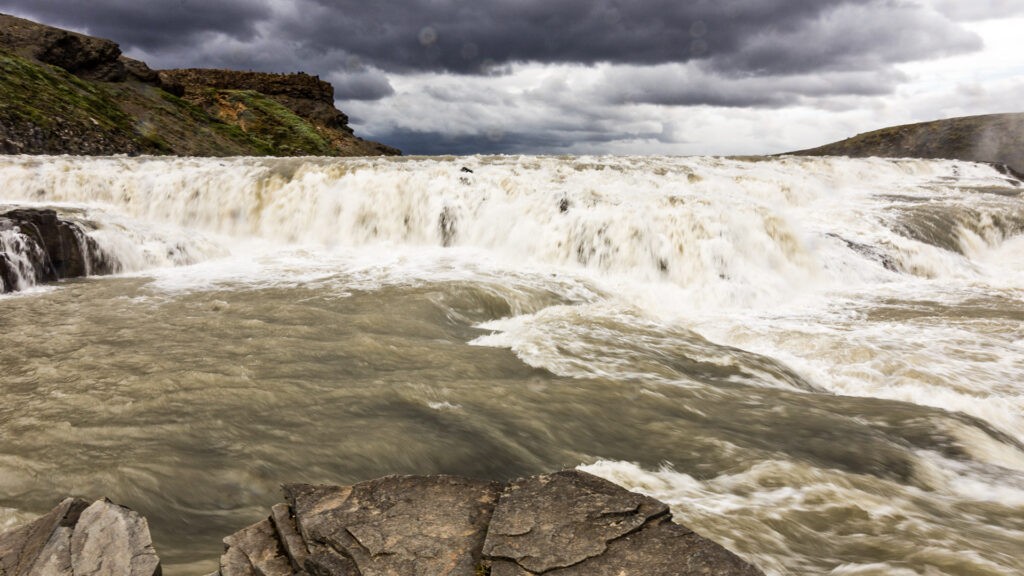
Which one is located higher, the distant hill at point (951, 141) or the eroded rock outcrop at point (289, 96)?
the eroded rock outcrop at point (289, 96)

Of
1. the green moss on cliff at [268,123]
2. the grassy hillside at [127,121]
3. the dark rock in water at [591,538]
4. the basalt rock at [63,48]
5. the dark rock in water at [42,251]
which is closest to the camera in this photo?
the dark rock in water at [591,538]

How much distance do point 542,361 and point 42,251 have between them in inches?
390

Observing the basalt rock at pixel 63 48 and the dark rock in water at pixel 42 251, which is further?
the basalt rock at pixel 63 48

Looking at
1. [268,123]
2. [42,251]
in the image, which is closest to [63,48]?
[268,123]

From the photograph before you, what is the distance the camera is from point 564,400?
567 centimetres

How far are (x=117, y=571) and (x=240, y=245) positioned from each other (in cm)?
1383

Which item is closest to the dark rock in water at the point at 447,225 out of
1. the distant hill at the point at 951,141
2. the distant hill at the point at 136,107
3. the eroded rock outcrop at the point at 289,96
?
the distant hill at the point at 136,107

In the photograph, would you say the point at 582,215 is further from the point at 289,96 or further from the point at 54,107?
the point at 289,96

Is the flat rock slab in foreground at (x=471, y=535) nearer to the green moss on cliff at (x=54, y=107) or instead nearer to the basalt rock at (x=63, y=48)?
the green moss on cliff at (x=54, y=107)

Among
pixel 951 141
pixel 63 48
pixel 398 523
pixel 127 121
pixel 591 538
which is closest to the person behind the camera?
pixel 591 538

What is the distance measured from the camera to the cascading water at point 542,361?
3.96 metres

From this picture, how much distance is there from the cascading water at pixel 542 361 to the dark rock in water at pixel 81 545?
48 cm

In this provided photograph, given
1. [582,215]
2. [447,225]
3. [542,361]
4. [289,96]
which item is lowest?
[542,361]

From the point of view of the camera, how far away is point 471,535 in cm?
254
